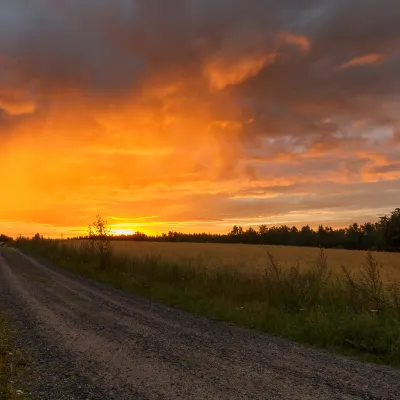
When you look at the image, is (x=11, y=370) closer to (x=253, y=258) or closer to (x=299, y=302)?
(x=299, y=302)

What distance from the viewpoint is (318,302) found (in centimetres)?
1328

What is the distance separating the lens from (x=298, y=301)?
43.2 ft

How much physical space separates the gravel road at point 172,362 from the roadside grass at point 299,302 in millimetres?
890

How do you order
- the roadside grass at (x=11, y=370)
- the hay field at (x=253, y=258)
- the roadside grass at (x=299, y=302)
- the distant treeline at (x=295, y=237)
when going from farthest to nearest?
the distant treeline at (x=295, y=237) < the hay field at (x=253, y=258) < the roadside grass at (x=299, y=302) < the roadside grass at (x=11, y=370)

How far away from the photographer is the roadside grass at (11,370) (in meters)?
6.47

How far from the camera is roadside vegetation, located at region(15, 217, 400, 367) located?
9.91 m

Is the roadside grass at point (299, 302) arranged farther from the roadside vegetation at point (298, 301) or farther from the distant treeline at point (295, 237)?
the distant treeline at point (295, 237)

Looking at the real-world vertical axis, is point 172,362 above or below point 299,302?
below

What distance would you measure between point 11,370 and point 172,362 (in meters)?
3.24

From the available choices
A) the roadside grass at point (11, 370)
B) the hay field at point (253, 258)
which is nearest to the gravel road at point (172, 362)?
the roadside grass at point (11, 370)

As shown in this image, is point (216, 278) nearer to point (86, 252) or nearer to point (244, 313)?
point (244, 313)

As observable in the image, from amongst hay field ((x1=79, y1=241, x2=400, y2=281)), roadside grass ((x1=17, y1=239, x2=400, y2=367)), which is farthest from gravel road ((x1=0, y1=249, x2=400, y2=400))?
hay field ((x1=79, y1=241, x2=400, y2=281))

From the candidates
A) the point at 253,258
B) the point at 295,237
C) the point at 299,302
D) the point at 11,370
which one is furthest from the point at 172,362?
the point at 295,237

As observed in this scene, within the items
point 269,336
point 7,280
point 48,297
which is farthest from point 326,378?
point 7,280
